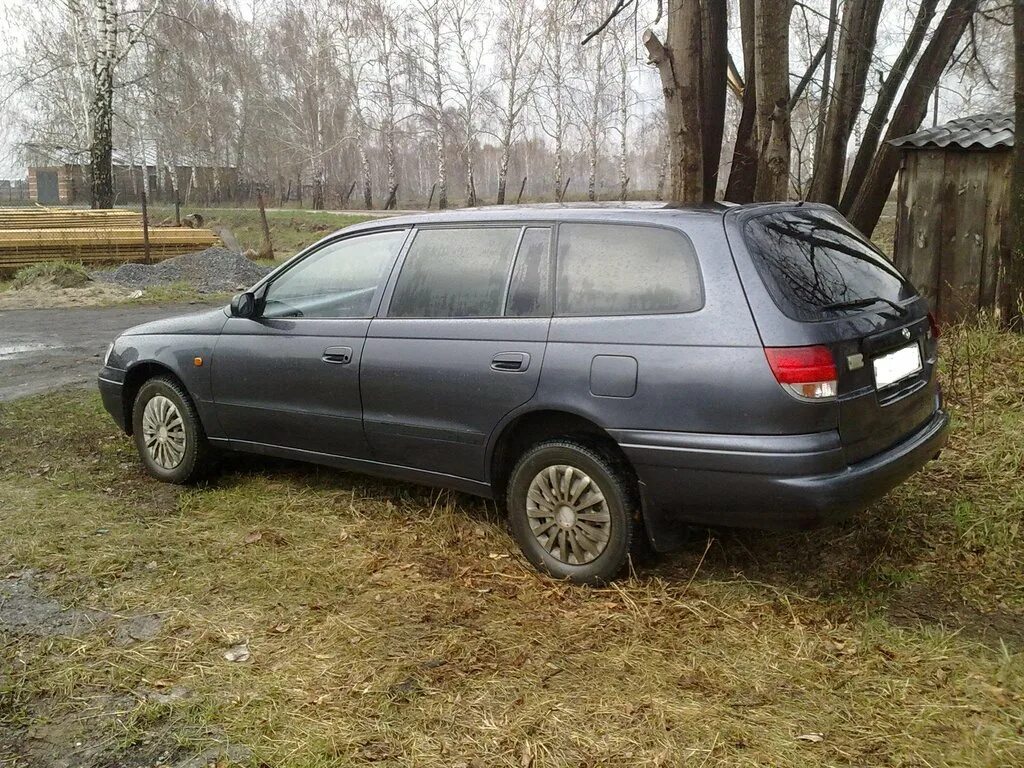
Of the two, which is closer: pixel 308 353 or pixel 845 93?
pixel 308 353

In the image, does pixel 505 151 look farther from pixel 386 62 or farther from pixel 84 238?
pixel 84 238

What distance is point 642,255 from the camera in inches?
147

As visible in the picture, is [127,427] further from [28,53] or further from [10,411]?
[28,53]

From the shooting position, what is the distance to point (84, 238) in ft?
63.0

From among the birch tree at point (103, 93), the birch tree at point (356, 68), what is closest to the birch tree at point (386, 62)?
the birch tree at point (356, 68)

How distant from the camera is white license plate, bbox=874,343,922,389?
3.55 metres

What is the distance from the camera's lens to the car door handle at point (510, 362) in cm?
389

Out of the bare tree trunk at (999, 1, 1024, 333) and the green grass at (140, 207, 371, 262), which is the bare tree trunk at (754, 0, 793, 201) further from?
the green grass at (140, 207, 371, 262)

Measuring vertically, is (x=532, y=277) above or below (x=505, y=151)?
below

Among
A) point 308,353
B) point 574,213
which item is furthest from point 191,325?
point 574,213

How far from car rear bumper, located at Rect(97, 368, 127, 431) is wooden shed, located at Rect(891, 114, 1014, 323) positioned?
20.8 feet

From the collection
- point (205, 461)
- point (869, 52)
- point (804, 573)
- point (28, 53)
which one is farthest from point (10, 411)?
point (28, 53)

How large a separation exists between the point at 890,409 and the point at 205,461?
3.81m

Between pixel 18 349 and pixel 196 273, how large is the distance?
7765 millimetres
